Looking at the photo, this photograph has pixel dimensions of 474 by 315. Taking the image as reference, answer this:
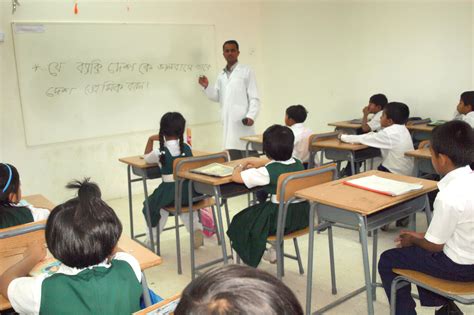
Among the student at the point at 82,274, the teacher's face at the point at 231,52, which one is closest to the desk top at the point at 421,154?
the teacher's face at the point at 231,52

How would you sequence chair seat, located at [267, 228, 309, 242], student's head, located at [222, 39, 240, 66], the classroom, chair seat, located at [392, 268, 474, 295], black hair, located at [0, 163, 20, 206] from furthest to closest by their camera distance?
student's head, located at [222, 39, 240, 66], the classroom, chair seat, located at [267, 228, 309, 242], black hair, located at [0, 163, 20, 206], chair seat, located at [392, 268, 474, 295]

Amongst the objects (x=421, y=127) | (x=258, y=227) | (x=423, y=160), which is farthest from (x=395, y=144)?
(x=258, y=227)

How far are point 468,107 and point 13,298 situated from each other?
379 centimetres

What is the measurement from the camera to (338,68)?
5.43 m

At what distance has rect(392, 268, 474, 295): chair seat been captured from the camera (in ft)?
5.73

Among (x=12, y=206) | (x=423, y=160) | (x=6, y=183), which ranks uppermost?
(x=6, y=183)

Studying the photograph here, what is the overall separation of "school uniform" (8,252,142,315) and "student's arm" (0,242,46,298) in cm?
9

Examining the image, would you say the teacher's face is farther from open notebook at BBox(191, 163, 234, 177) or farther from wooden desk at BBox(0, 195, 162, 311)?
wooden desk at BBox(0, 195, 162, 311)

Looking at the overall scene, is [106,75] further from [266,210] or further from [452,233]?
[452,233]

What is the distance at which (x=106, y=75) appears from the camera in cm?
488

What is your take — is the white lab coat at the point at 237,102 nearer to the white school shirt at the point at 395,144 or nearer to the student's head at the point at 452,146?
the white school shirt at the point at 395,144

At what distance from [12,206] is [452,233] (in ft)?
6.16

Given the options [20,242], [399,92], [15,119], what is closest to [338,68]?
[399,92]

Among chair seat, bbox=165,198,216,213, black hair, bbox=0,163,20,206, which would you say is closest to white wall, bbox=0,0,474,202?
chair seat, bbox=165,198,216,213
